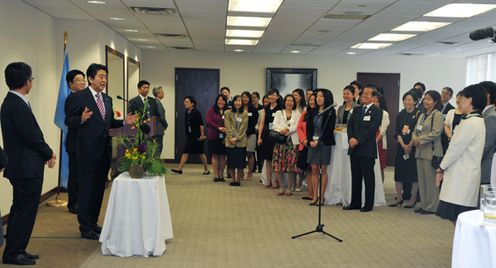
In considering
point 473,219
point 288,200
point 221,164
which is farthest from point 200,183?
point 473,219

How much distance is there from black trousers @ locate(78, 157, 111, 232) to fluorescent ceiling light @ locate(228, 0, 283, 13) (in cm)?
309

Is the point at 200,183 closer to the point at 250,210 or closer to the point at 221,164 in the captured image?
the point at 221,164

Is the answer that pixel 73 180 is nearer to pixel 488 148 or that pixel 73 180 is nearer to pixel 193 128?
pixel 193 128

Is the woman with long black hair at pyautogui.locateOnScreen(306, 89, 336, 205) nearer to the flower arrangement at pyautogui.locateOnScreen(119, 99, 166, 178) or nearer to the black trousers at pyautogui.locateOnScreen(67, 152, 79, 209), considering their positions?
the flower arrangement at pyautogui.locateOnScreen(119, 99, 166, 178)

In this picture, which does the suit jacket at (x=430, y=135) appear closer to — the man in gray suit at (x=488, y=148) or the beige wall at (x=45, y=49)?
the man in gray suit at (x=488, y=148)

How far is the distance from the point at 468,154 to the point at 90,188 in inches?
144

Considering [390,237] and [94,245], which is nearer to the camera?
[94,245]

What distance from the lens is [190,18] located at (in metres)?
8.27

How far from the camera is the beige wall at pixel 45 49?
20.5 feet

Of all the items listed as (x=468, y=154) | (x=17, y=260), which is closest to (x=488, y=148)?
(x=468, y=154)

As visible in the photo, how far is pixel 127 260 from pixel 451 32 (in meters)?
7.40

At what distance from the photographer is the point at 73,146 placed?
647cm

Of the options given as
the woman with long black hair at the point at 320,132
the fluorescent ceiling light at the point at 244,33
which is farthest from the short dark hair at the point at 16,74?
the fluorescent ceiling light at the point at 244,33

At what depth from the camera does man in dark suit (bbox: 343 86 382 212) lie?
6.89 m
